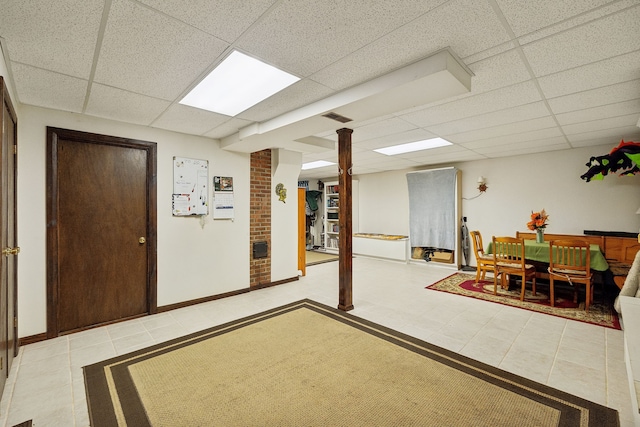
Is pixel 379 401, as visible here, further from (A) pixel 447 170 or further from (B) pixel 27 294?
(A) pixel 447 170

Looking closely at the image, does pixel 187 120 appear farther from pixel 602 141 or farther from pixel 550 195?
pixel 550 195

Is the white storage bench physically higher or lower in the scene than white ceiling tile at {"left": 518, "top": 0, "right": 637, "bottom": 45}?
lower

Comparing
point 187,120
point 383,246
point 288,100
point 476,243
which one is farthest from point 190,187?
point 383,246

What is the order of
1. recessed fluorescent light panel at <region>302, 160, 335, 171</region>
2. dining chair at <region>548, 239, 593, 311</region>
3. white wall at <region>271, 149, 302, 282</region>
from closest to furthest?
1. dining chair at <region>548, 239, 593, 311</region>
2. white wall at <region>271, 149, 302, 282</region>
3. recessed fluorescent light panel at <region>302, 160, 335, 171</region>

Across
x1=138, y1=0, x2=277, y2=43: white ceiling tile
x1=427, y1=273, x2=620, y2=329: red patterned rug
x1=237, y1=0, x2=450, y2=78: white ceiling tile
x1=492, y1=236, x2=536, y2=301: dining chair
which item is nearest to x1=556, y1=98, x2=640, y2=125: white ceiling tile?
x1=492, y1=236, x2=536, y2=301: dining chair

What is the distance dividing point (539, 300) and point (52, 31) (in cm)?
574

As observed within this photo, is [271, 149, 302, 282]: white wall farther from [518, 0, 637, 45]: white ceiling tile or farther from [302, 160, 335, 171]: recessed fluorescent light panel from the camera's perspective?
[518, 0, 637, 45]: white ceiling tile

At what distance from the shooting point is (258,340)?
9.32ft

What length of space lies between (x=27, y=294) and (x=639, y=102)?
640cm

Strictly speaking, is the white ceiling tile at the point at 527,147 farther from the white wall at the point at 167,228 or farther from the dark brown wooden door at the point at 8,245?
the dark brown wooden door at the point at 8,245

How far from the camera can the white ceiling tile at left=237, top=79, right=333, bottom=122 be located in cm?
248

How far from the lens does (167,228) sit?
374 centimetres

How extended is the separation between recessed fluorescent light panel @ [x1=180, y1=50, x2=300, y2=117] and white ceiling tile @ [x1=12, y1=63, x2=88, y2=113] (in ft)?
2.80

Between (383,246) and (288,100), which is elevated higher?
(288,100)
